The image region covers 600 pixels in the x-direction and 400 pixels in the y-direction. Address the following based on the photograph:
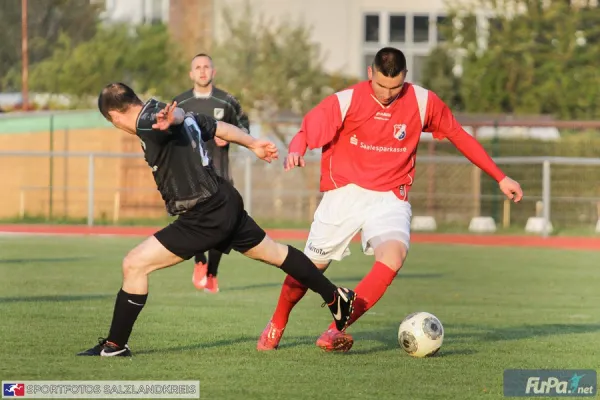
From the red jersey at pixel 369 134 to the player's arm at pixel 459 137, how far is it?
11 millimetres

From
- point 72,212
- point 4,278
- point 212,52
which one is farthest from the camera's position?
point 212,52

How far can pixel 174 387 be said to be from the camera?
7.16m

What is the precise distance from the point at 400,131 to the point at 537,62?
111ft

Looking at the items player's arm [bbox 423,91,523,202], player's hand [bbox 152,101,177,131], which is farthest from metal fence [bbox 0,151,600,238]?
player's hand [bbox 152,101,177,131]

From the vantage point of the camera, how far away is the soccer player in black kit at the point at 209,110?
13.7m

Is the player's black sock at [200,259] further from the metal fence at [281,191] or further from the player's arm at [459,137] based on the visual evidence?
the metal fence at [281,191]

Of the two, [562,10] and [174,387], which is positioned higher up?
[562,10]

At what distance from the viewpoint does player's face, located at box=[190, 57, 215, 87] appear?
1377cm

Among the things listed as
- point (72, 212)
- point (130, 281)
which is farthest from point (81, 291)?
point (72, 212)

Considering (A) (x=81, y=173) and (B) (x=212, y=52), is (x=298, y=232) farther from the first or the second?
(B) (x=212, y=52)

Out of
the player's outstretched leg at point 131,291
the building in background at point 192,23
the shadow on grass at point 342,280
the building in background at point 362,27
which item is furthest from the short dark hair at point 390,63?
the building in background at point 362,27

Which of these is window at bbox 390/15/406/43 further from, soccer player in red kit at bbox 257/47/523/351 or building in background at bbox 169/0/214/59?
soccer player in red kit at bbox 257/47/523/351

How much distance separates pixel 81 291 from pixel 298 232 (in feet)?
42.1

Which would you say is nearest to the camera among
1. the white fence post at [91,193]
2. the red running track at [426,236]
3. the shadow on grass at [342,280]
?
the shadow on grass at [342,280]
